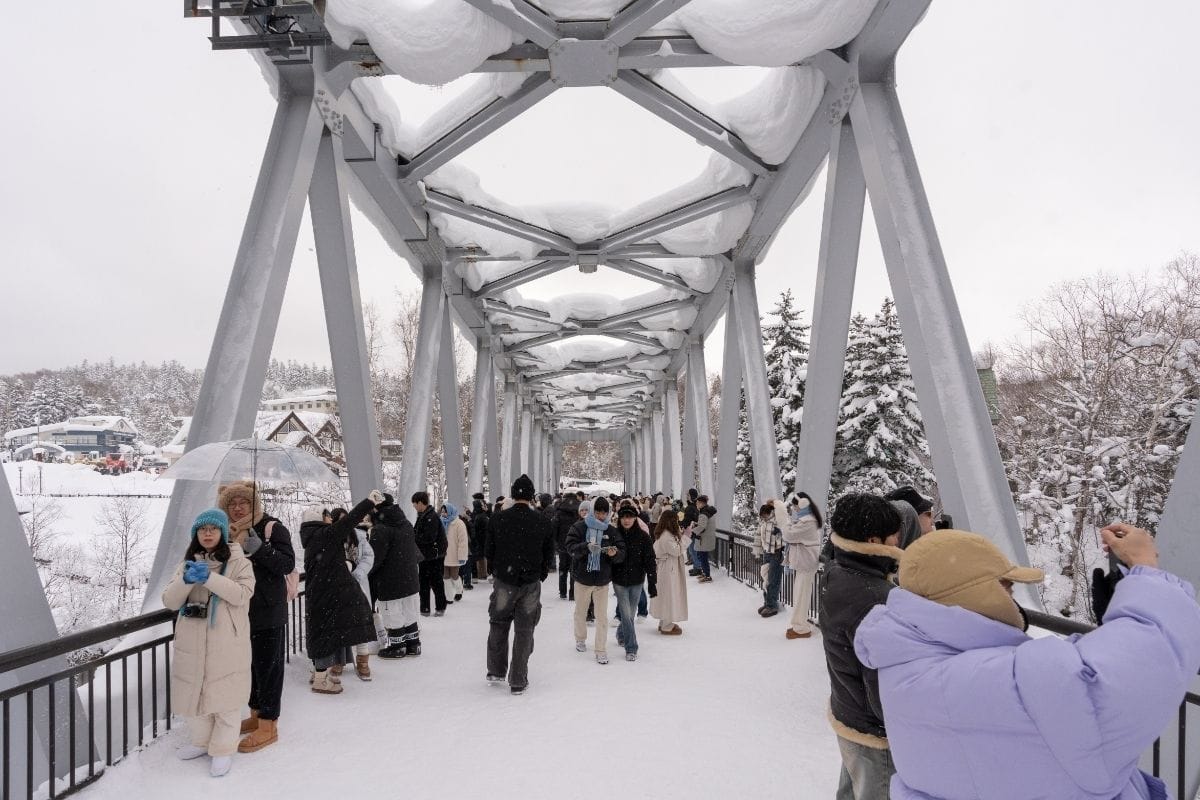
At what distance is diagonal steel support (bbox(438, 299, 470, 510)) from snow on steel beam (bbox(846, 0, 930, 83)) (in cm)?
929

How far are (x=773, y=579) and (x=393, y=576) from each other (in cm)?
477

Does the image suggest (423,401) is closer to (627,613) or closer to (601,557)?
(601,557)

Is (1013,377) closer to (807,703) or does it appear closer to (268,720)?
(807,703)

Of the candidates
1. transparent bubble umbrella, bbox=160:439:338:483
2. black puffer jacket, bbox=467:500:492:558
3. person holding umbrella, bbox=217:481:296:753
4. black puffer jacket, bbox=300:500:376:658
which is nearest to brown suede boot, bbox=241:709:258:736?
person holding umbrella, bbox=217:481:296:753

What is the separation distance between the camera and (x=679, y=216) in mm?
12070

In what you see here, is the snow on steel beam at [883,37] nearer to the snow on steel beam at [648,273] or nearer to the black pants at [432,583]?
the black pants at [432,583]

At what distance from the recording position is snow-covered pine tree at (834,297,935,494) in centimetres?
2641

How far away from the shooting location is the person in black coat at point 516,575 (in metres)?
5.62

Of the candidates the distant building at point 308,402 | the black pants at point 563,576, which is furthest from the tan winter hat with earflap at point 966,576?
the distant building at point 308,402

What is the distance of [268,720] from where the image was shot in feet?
14.5

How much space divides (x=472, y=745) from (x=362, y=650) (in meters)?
1.79

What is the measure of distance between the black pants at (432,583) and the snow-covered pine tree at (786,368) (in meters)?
23.1

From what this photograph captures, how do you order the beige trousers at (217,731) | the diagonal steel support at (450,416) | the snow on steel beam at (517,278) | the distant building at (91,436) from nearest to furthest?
1. the beige trousers at (217,731)
2. the diagonal steel support at (450,416)
3. the snow on steel beam at (517,278)
4. the distant building at (91,436)

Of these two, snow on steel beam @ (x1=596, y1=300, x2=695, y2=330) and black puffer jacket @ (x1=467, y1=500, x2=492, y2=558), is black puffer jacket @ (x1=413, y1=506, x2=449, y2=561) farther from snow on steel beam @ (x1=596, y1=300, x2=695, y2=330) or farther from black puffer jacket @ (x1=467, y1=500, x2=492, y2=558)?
snow on steel beam @ (x1=596, y1=300, x2=695, y2=330)
